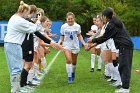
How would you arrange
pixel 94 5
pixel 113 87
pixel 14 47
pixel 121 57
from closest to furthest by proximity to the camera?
pixel 14 47
pixel 121 57
pixel 113 87
pixel 94 5

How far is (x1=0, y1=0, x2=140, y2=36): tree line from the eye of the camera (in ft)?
112

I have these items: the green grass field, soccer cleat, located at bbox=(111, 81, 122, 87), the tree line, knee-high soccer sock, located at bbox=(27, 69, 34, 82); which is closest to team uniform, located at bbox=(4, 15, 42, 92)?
the green grass field

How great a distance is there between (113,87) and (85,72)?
3679 mm

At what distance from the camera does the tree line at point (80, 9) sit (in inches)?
1341

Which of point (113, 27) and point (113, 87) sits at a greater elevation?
point (113, 27)

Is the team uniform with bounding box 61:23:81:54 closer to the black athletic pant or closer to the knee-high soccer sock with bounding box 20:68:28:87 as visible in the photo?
the knee-high soccer sock with bounding box 20:68:28:87

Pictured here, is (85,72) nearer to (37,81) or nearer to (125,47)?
(37,81)

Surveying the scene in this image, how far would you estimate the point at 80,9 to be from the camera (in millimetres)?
35344

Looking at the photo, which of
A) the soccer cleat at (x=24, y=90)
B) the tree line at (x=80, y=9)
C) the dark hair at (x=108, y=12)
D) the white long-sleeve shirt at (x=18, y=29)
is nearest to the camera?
the white long-sleeve shirt at (x=18, y=29)

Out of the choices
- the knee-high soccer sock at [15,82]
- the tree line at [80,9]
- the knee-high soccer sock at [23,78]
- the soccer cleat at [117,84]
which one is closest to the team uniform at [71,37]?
the soccer cleat at [117,84]

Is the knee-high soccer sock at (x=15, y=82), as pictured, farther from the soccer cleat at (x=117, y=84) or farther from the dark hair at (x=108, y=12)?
the soccer cleat at (x=117, y=84)

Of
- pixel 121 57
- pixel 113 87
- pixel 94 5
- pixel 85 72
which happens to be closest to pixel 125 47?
pixel 121 57

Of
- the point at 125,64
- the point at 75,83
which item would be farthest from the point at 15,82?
the point at 75,83

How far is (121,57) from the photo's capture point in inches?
402
